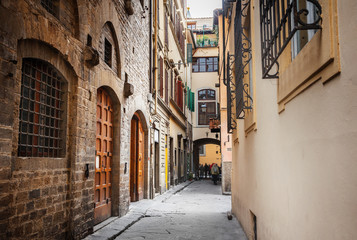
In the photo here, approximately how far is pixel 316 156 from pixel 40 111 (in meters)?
4.09

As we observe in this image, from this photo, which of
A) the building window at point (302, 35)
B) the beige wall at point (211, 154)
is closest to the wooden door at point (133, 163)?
the building window at point (302, 35)

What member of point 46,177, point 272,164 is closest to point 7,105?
point 46,177

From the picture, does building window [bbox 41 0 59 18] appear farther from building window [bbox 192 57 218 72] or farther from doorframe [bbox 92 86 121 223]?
building window [bbox 192 57 218 72]

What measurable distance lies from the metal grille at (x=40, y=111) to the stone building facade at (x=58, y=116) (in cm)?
1

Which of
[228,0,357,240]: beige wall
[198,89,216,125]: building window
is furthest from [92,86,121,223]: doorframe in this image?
[198,89,216,125]: building window

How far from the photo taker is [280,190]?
3.65 metres

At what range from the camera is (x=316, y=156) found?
250 centimetres

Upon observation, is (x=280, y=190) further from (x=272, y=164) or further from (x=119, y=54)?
(x=119, y=54)

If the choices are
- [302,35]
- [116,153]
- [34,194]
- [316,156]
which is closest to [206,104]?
[116,153]

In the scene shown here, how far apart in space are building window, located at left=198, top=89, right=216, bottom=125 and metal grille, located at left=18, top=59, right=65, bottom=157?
27.1 m

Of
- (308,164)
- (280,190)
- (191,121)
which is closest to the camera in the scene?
(308,164)

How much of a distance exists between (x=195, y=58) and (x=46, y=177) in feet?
95.2

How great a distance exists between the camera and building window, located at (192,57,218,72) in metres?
33.0

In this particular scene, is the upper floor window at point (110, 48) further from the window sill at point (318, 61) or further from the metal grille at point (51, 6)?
the window sill at point (318, 61)
